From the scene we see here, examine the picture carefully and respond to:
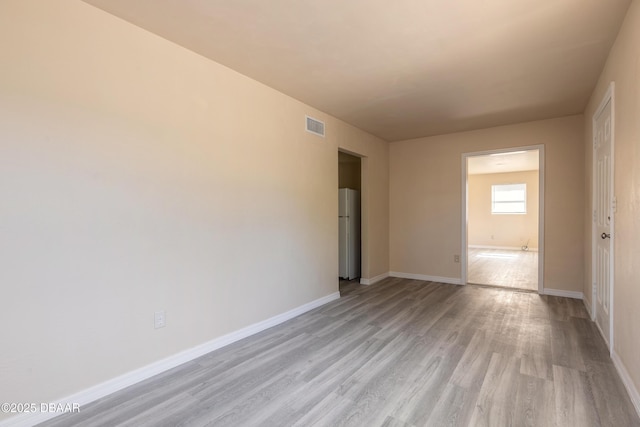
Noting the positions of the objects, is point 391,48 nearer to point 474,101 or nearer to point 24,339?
point 474,101

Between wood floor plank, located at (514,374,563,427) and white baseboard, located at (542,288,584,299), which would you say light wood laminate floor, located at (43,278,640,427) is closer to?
wood floor plank, located at (514,374,563,427)

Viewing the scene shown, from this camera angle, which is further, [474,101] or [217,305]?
[474,101]

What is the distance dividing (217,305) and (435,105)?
331 centimetres

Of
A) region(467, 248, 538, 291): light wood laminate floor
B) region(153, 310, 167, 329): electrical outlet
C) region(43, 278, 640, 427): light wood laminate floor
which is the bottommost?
region(467, 248, 538, 291): light wood laminate floor

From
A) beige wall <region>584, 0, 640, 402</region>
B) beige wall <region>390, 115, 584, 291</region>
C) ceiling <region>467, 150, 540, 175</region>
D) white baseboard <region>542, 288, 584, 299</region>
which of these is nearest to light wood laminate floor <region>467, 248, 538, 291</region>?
white baseboard <region>542, 288, 584, 299</region>

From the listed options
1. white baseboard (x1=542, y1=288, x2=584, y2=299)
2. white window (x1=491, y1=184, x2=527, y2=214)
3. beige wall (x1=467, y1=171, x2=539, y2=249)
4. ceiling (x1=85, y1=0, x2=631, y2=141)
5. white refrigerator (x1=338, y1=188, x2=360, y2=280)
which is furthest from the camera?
white window (x1=491, y1=184, x2=527, y2=214)

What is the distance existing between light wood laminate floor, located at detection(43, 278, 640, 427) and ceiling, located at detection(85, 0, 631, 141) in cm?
248

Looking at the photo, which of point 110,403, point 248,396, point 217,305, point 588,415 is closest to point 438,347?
point 588,415

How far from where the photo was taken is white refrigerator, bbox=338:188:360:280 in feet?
17.0

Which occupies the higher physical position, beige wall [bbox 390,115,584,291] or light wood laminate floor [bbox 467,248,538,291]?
beige wall [bbox 390,115,584,291]

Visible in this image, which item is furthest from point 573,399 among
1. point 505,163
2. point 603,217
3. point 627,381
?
point 505,163

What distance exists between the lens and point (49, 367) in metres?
1.77

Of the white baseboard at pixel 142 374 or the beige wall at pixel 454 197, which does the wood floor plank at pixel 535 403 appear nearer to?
the white baseboard at pixel 142 374

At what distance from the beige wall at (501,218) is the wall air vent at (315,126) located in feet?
27.0
